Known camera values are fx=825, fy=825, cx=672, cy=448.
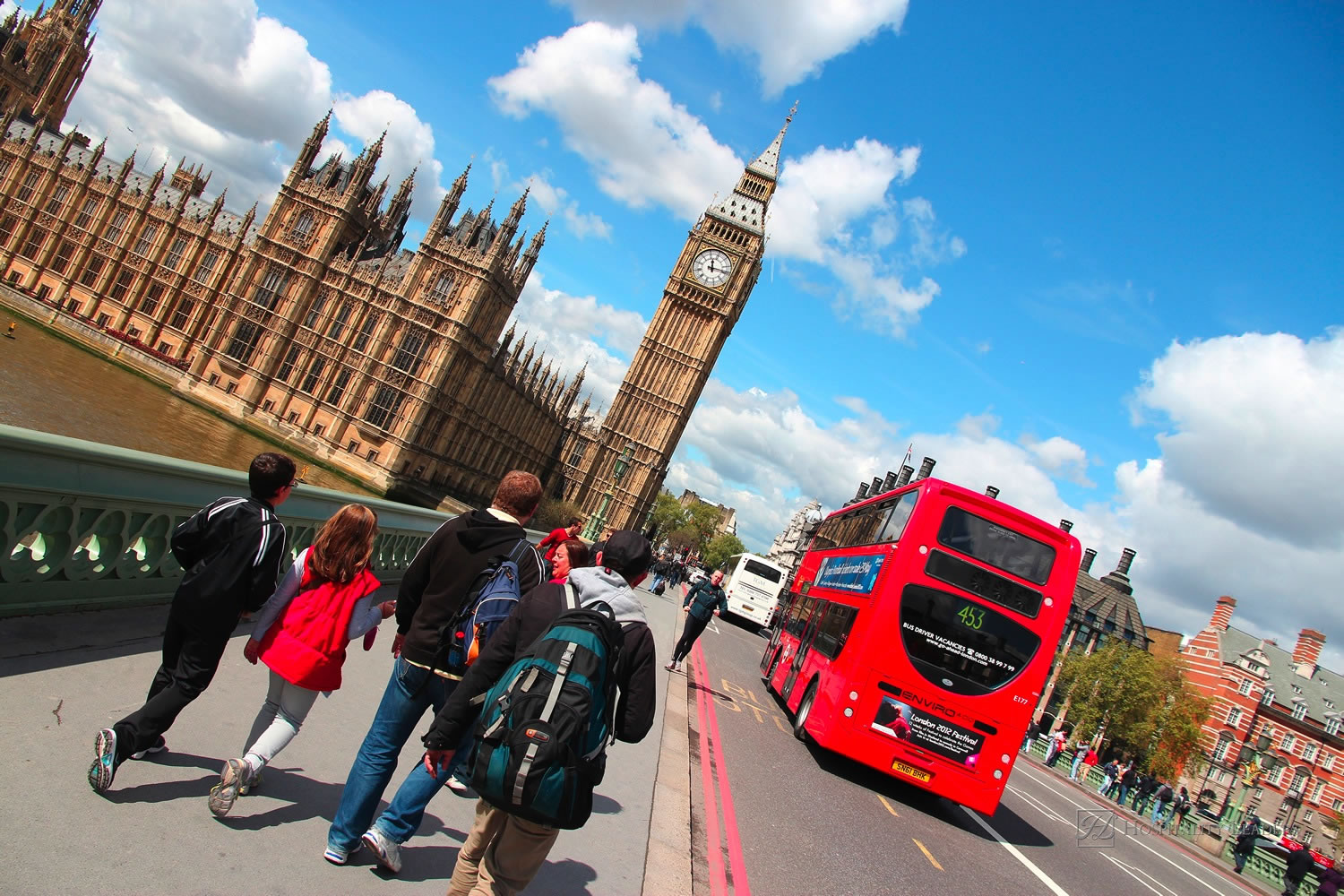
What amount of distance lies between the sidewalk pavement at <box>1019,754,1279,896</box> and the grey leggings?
68.7ft

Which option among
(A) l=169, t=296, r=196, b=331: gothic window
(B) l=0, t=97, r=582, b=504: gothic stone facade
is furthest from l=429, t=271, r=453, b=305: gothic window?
(A) l=169, t=296, r=196, b=331: gothic window

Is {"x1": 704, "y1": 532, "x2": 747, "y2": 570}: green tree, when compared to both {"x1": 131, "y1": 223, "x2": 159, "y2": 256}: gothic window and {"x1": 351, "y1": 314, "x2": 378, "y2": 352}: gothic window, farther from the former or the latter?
{"x1": 131, "y1": 223, "x2": 159, "y2": 256}: gothic window

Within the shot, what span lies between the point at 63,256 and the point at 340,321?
31.2 metres

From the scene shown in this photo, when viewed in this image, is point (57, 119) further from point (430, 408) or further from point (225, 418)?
point (430, 408)

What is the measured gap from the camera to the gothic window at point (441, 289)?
57.0 meters

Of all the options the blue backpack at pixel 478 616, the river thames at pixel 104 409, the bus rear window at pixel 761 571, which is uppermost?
the bus rear window at pixel 761 571

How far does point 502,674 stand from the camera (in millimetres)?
3893

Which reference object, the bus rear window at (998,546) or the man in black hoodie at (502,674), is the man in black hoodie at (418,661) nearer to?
the man in black hoodie at (502,674)

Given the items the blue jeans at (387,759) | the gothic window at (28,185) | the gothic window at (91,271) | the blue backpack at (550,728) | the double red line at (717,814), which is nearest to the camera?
the blue backpack at (550,728)

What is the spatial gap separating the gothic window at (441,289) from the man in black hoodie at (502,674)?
56.0m

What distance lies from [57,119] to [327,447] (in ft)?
207

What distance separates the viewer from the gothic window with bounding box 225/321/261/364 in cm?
5744

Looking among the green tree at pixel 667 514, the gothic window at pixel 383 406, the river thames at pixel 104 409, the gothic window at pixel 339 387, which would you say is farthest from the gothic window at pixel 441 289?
the green tree at pixel 667 514

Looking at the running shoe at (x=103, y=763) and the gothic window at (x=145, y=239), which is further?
the gothic window at (x=145, y=239)
